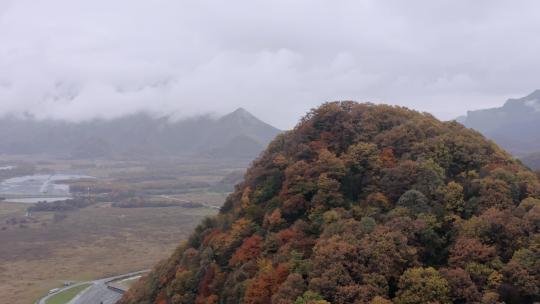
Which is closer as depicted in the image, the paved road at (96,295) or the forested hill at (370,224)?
the forested hill at (370,224)

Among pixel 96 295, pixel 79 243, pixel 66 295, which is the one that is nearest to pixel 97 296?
pixel 96 295

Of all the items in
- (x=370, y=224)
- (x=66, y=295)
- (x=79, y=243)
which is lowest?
(x=66, y=295)

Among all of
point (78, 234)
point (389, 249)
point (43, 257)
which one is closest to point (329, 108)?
point (389, 249)

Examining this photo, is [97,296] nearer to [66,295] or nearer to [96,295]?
[96,295]

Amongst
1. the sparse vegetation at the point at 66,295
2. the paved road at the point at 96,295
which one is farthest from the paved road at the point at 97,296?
the sparse vegetation at the point at 66,295

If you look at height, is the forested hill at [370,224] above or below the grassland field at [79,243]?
above

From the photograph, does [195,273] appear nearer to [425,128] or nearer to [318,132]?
[318,132]

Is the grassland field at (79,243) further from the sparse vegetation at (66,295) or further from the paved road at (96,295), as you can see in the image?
the paved road at (96,295)

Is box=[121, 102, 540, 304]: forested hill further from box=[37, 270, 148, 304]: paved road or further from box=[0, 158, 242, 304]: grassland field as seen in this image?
box=[0, 158, 242, 304]: grassland field
